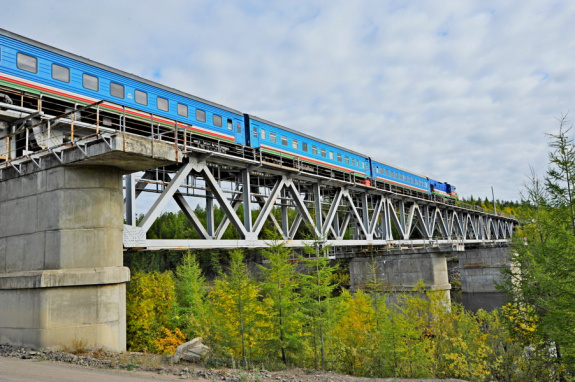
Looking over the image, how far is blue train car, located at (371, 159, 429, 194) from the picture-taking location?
38.2 meters

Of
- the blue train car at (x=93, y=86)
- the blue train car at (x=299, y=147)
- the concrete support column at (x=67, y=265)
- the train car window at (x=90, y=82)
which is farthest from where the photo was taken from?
the blue train car at (x=299, y=147)

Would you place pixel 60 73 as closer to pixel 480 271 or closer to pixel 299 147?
pixel 299 147

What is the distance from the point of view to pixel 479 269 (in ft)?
183

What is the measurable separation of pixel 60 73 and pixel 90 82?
1164 mm

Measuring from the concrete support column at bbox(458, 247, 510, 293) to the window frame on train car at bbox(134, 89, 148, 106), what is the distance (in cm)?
5139

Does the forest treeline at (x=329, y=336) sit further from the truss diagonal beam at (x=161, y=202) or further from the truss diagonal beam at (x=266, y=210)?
the truss diagonal beam at (x=266, y=210)

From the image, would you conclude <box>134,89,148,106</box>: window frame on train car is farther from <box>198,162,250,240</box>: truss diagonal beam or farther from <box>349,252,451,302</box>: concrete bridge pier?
<box>349,252,451,302</box>: concrete bridge pier

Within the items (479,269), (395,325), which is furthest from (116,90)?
(479,269)

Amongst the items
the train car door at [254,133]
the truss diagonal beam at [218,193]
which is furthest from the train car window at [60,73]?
the train car door at [254,133]

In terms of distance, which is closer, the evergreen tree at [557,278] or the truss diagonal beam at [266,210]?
the evergreen tree at [557,278]

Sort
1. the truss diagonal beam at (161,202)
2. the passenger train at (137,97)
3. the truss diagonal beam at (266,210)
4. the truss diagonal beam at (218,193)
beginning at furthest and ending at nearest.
→ 1. the truss diagonal beam at (266,210)
2. the truss diagonal beam at (218,193)
3. the truss diagonal beam at (161,202)
4. the passenger train at (137,97)

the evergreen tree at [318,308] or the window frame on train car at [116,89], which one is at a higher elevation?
the window frame on train car at [116,89]

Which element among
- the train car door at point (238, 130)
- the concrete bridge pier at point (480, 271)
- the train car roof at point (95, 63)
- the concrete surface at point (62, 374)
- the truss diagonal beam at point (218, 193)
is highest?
the train car roof at point (95, 63)

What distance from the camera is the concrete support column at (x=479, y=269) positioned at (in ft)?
179
